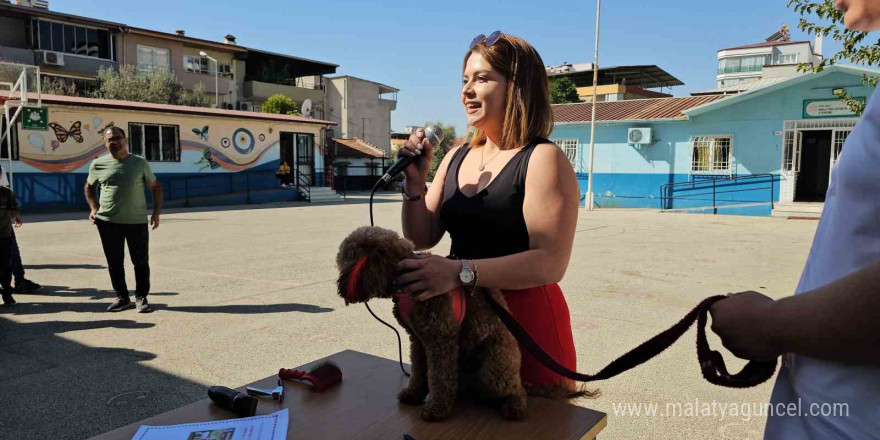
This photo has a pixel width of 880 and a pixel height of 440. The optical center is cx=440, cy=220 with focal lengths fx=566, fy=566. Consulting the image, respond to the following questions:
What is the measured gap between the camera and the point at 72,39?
31266 millimetres

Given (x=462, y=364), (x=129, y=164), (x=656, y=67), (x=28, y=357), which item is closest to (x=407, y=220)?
(x=462, y=364)

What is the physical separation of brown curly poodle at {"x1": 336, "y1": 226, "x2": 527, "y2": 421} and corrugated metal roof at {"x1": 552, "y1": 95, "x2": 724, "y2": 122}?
21522mm

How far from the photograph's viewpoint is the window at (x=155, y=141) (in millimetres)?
20453

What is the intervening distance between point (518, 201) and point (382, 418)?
0.75m

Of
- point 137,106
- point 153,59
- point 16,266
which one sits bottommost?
point 16,266

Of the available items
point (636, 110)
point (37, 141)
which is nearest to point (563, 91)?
point (636, 110)

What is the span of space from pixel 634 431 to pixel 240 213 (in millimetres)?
17073

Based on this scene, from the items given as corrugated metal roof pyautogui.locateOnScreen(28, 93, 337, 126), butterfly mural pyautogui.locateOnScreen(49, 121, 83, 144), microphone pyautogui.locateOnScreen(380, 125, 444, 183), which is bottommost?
microphone pyautogui.locateOnScreen(380, 125, 444, 183)

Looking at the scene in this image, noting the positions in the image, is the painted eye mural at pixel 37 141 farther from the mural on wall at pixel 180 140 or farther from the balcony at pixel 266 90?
the balcony at pixel 266 90

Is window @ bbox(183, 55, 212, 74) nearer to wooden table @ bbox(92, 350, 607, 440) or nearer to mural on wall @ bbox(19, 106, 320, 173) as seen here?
mural on wall @ bbox(19, 106, 320, 173)

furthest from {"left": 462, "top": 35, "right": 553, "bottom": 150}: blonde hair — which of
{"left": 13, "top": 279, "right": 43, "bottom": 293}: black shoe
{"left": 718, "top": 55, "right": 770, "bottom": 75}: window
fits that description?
{"left": 718, "top": 55, "right": 770, "bottom": 75}: window

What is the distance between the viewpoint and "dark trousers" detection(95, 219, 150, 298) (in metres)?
6.08

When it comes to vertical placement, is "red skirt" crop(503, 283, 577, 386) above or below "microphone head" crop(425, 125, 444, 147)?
below

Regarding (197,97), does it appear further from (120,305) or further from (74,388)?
(74,388)
